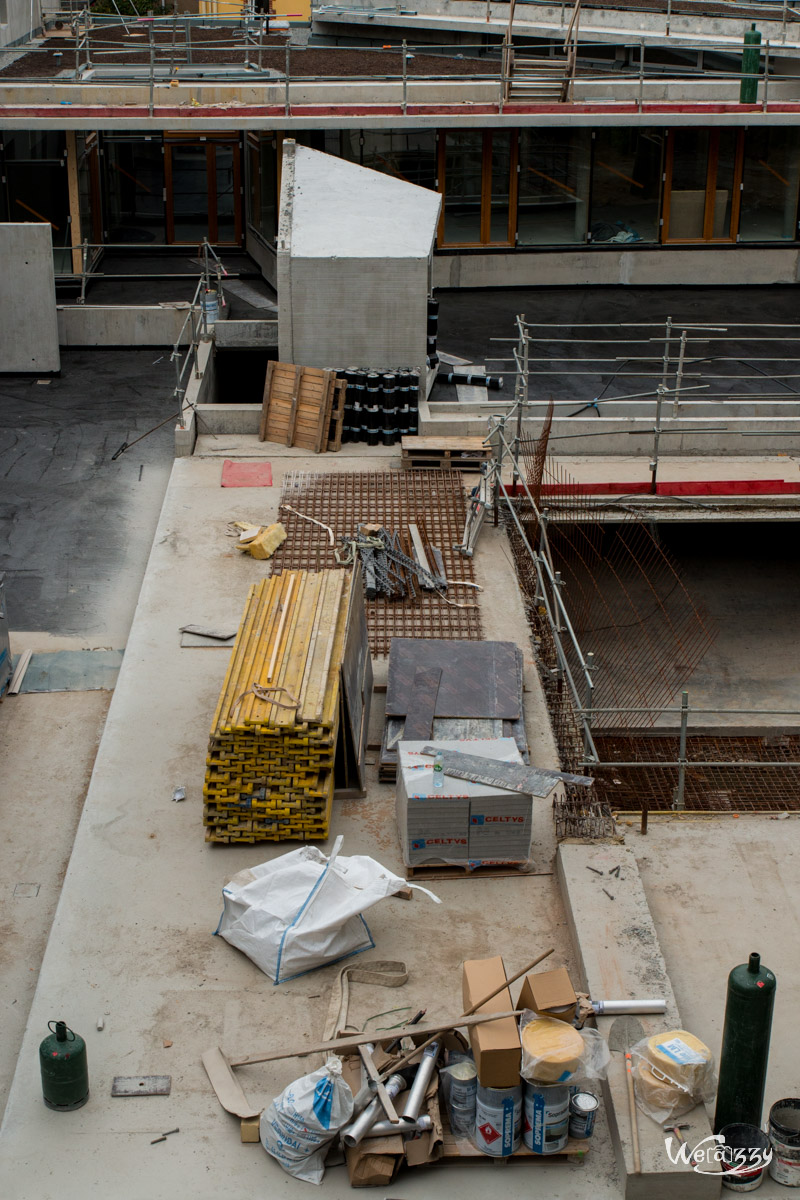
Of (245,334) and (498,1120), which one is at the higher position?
(245,334)

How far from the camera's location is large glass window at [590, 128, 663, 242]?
2536 cm

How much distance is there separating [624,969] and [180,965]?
327 centimetres

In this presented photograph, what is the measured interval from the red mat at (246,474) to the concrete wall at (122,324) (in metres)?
5.27

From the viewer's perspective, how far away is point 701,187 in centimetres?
2547

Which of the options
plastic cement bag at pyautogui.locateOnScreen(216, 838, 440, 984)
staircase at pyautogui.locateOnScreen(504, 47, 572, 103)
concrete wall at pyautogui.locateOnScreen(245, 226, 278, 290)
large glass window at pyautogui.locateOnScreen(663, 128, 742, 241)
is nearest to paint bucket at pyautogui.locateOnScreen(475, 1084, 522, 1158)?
plastic cement bag at pyautogui.locateOnScreen(216, 838, 440, 984)

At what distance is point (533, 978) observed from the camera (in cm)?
898

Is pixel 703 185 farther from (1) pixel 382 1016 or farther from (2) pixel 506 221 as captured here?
(1) pixel 382 1016

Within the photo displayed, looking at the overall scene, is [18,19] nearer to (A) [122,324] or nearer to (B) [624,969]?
(A) [122,324]

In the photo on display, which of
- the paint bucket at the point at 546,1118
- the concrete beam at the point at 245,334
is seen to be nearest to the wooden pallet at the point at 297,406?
the concrete beam at the point at 245,334

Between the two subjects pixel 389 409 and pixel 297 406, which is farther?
pixel 297 406

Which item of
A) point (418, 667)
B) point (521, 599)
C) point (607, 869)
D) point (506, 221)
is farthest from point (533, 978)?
point (506, 221)

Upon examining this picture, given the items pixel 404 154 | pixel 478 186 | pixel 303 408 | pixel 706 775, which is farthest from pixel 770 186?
pixel 706 775

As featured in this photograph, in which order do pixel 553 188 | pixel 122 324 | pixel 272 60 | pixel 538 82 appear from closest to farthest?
pixel 122 324 → pixel 538 82 → pixel 553 188 → pixel 272 60

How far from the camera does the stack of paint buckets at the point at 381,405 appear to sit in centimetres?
1955
